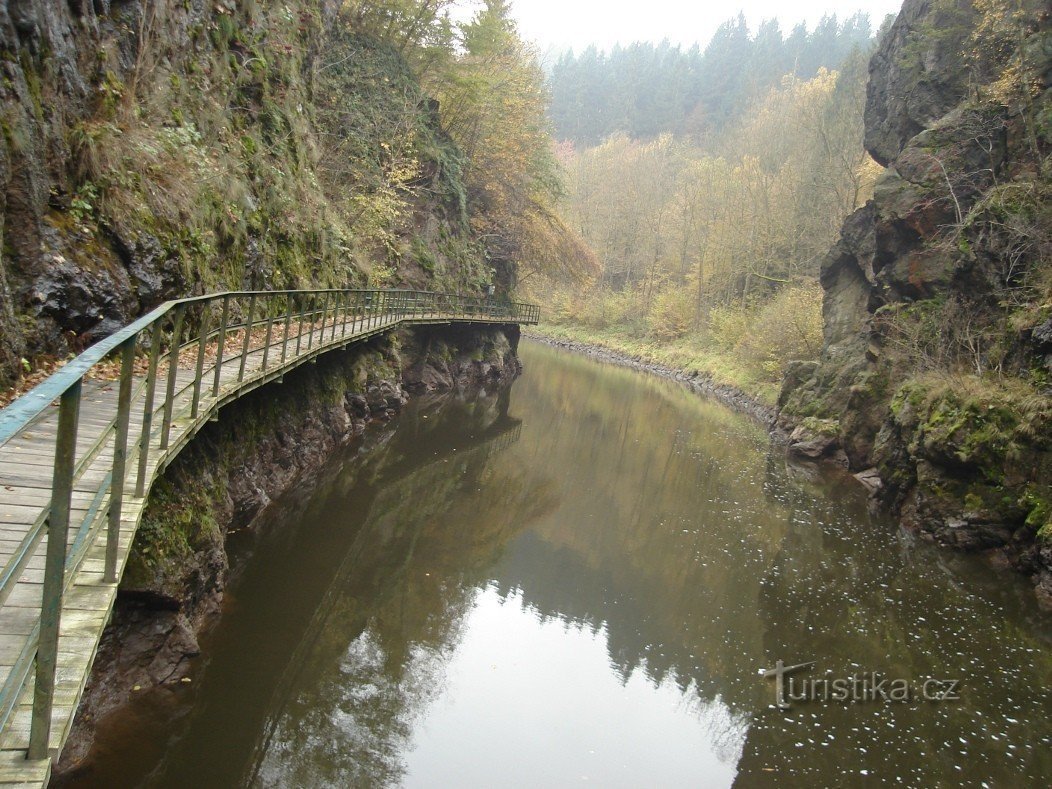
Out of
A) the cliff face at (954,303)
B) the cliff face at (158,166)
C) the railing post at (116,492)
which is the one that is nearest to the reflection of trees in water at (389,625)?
the railing post at (116,492)

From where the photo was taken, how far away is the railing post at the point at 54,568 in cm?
212

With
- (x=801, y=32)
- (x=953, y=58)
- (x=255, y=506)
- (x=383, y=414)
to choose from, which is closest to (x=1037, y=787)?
(x=255, y=506)

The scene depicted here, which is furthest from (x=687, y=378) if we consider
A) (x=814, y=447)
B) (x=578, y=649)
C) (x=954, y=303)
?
(x=578, y=649)

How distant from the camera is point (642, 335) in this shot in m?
50.8

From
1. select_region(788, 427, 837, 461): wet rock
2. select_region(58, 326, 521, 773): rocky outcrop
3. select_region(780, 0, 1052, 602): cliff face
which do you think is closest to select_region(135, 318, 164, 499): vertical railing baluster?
select_region(58, 326, 521, 773): rocky outcrop

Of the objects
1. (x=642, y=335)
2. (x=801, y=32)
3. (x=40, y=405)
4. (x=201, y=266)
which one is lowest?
(x=642, y=335)

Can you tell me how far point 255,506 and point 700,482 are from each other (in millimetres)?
11588

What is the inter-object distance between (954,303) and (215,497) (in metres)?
17.0

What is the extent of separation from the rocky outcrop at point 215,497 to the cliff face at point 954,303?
1225 cm

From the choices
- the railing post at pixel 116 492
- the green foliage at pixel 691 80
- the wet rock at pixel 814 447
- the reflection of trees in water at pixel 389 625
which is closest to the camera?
the railing post at pixel 116 492

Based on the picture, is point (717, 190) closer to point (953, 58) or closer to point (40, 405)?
point (953, 58)

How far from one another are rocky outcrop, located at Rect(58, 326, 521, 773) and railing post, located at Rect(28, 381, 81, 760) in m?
3.21

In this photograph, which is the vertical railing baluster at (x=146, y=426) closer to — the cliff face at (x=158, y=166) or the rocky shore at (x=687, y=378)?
the cliff face at (x=158, y=166)

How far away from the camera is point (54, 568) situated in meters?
2.26
